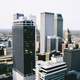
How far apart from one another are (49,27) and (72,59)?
127 inches

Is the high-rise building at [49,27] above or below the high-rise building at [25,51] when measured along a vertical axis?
above

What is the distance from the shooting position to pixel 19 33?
5.29 meters

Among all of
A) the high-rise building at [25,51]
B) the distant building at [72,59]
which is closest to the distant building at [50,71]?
the high-rise building at [25,51]

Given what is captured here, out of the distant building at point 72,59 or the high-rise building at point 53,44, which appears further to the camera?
the high-rise building at point 53,44

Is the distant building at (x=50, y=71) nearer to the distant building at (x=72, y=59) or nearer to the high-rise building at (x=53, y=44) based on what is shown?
the distant building at (x=72, y=59)

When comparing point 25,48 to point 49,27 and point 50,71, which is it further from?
point 49,27

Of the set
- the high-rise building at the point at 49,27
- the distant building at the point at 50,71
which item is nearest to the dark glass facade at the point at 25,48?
the distant building at the point at 50,71

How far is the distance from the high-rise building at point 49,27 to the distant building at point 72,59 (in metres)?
2.24

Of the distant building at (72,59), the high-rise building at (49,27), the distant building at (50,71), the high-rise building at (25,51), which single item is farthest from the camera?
the high-rise building at (49,27)

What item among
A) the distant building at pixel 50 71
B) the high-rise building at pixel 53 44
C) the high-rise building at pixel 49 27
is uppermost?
the high-rise building at pixel 49 27

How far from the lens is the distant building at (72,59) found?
17.2 feet

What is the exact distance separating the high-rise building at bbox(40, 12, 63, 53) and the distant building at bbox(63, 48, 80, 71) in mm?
2245

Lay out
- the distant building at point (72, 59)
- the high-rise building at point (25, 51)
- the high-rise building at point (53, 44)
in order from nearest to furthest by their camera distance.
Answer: the high-rise building at point (25, 51) < the distant building at point (72, 59) < the high-rise building at point (53, 44)

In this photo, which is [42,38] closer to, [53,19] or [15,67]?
[53,19]
